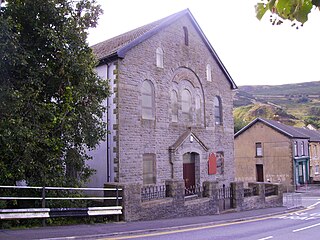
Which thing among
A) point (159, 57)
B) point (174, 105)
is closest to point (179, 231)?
point (174, 105)

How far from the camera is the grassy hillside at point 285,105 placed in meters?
106

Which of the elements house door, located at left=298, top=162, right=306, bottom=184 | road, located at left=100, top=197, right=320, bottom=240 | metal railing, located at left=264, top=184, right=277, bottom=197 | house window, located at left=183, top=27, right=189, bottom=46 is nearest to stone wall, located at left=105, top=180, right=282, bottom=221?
road, located at left=100, top=197, right=320, bottom=240

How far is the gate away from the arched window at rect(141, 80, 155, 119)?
590 cm

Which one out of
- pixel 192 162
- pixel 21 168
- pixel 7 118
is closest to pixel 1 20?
pixel 7 118

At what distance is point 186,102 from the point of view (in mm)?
24844

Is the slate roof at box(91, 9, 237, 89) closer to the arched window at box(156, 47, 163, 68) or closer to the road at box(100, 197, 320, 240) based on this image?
the arched window at box(156, 47, 163, 68)

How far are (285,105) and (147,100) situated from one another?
131978 mm

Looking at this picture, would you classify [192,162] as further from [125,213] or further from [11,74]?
[11,74]

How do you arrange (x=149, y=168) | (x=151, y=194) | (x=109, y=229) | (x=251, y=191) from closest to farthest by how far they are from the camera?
(x=109, y=229), (x=151, y=194), (x=149, y=168), (x=251, y=191)

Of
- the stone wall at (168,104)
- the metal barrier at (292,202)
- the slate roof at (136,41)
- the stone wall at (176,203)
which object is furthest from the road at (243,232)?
the slate roof at (136,41)

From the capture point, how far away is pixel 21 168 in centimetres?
1289

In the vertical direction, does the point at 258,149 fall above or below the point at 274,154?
above

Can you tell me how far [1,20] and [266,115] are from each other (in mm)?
106575

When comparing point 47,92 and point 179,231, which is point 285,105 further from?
point 47,92
